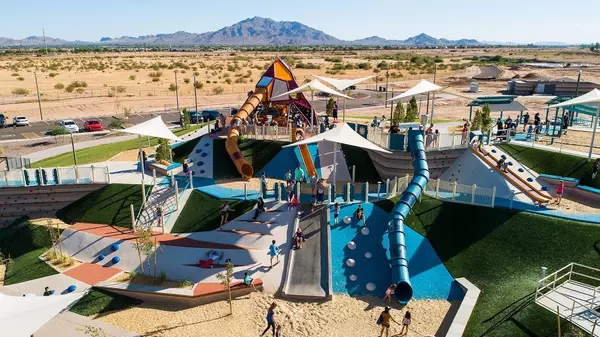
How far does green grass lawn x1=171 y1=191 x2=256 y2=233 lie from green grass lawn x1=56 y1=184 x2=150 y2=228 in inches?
100

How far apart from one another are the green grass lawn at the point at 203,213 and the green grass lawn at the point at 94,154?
10781 millimetres

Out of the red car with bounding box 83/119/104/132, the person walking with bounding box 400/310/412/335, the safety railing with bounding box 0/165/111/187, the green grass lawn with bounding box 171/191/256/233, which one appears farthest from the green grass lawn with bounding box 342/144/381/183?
the red car with bounding box 83/119/104/132

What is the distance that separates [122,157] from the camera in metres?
29.7

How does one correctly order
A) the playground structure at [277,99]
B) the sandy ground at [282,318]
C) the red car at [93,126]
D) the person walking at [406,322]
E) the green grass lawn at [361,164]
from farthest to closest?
1. the red car at [93,126]
2. the playground structure at [277,99]
3. the green grass lawn at [361,164]
4. the sandy ground at [282,318]
5. the person walking at [406,322]

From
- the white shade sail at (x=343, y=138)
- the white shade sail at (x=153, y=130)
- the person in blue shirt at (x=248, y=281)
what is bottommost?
the person in blue shirt at (x=248, y=281)

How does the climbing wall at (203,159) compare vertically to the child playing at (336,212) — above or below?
above

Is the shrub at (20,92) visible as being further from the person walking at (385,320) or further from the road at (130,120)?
the person walking at (385,320)

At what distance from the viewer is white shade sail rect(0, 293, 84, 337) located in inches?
466

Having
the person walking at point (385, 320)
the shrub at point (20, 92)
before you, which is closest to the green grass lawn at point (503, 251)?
the person walking at point (385, 320)

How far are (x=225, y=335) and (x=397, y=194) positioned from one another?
10309 mm

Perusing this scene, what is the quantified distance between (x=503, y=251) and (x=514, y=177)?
20.6 feet

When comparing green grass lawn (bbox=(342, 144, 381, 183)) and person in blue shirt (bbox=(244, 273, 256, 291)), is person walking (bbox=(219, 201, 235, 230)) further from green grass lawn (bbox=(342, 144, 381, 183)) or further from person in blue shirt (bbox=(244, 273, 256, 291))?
green grass lawn (bbox=(342, 144, 381, 183))

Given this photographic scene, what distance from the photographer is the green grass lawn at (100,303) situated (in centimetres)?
1659

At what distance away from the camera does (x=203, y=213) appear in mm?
21750
